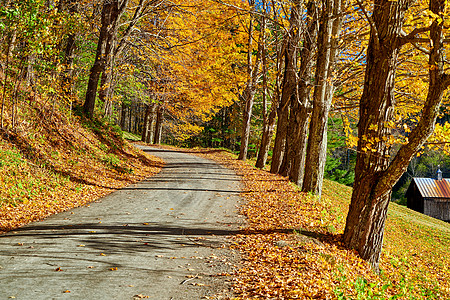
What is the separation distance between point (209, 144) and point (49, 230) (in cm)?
3660

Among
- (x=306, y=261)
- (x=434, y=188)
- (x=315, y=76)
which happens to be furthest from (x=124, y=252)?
(x=434, y=188)

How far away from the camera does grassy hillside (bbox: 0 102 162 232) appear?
827cm

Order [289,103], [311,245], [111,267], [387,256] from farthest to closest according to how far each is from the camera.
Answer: [289,103] → [387,256] → [311,245] → [111,267]

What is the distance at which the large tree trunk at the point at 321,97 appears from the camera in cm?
1102

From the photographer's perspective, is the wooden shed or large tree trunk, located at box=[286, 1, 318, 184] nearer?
large tree trunk, located at box=[286, 1, 318, 184]

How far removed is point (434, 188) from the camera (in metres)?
33.1

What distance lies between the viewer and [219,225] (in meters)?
8.06

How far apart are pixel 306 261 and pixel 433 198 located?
107 feet

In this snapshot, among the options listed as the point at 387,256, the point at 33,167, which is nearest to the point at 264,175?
the point at 387,256

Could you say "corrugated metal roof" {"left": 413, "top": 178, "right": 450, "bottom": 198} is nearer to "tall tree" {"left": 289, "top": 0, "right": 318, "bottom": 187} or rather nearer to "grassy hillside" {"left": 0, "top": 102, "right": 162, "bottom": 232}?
"tall tree" {"left": 289, "top": 0, "right": 318, "bottom": 187}

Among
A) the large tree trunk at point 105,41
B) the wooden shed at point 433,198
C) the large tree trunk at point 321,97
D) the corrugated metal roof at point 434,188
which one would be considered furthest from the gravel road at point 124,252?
the corrugated metal roof at point 434,188

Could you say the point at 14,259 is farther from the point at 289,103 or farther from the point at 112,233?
the point at 289,103

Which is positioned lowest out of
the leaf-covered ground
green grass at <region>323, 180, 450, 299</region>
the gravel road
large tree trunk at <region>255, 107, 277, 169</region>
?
green grass at <region>323, 180, 450, 299</region>

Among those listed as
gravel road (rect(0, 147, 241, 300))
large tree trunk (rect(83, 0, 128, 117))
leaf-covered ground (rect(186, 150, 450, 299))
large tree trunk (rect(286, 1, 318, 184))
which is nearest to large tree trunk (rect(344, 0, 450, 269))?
leaf-covered ground (rect(186, 150, 450, 299))
